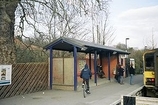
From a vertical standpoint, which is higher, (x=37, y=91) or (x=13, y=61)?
(x=13, y=61)

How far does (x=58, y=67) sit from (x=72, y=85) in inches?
68.5

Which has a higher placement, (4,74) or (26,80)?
(4,74)

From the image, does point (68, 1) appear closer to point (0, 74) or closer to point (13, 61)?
point (13, 61)

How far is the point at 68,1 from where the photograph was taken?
1534 cm

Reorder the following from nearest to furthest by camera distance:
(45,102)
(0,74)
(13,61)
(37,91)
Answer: (0,74)
(45,102)
(13,61)
(37,91)

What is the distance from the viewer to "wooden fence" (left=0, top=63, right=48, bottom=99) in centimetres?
1362

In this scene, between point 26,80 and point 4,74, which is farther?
point 26,80

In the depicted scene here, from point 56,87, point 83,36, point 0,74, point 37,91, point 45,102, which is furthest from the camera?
point 83,36

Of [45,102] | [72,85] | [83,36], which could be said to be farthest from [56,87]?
[83,36]

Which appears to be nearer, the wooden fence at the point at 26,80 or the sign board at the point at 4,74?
the sign board at the point at 4,74

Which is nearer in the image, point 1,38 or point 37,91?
point 1,38

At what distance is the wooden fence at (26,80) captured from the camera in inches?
536

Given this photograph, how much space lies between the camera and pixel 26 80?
1485 centimetres

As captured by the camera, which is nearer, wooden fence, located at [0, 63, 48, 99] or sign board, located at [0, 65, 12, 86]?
sign board, located at [0, 65, 12, 86]
